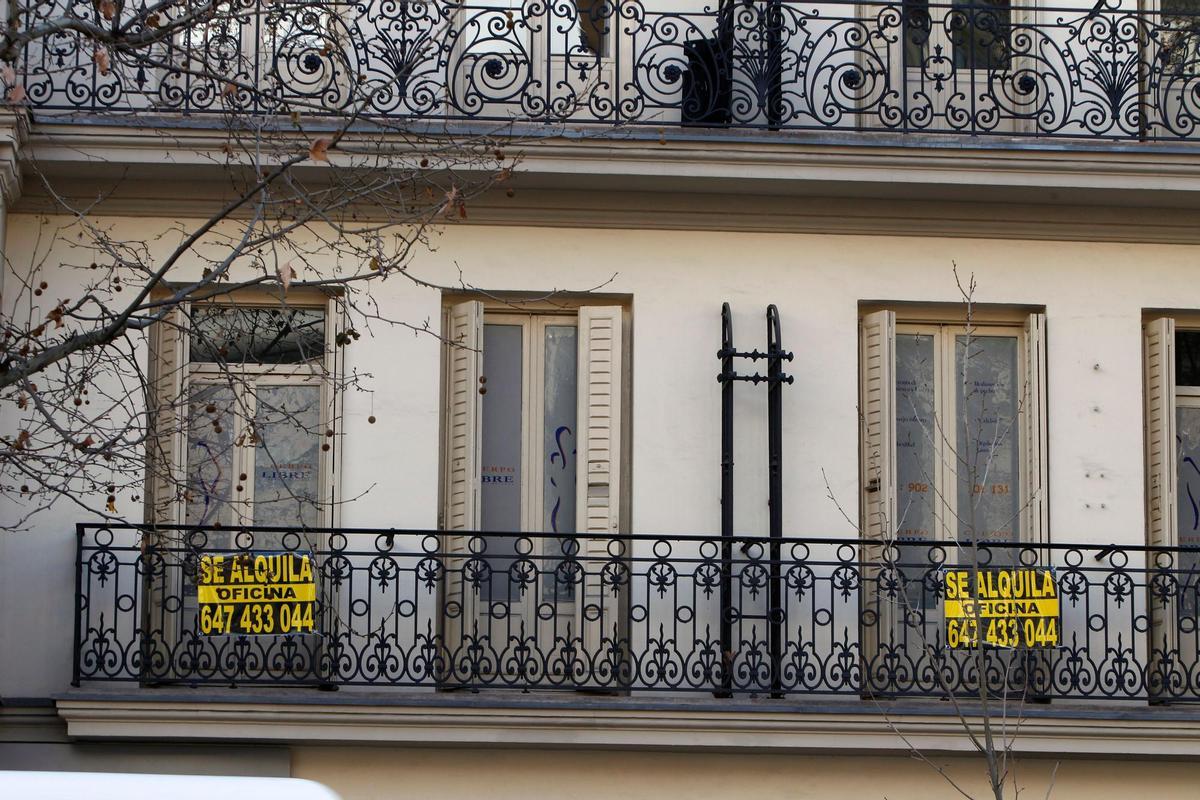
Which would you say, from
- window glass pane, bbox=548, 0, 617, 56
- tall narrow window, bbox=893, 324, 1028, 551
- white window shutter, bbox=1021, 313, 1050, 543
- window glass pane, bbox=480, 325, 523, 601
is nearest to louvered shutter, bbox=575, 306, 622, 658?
window glass pane, bbox=480, 325, 523, 601

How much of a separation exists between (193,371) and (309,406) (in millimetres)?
862

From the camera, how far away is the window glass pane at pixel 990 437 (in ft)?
48.5

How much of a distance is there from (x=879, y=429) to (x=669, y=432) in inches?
59.9

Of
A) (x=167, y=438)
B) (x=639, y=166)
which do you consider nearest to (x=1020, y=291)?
(x=639, y=166)

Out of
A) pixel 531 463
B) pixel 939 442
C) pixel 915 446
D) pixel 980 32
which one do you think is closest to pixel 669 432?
pixel 531 463

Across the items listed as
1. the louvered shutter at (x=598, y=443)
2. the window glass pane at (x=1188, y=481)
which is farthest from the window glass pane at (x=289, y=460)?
the window glass pane at (x=1188, y=481)

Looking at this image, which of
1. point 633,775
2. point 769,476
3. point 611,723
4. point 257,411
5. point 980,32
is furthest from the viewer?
point 980,32

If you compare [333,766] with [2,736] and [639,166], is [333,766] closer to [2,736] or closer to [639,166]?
[2,736]

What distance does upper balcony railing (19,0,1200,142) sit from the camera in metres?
14.4

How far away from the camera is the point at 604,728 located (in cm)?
1384

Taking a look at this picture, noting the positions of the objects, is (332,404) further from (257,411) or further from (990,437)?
(990,437)

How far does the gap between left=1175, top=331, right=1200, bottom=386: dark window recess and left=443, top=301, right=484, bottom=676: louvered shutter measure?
206 inches

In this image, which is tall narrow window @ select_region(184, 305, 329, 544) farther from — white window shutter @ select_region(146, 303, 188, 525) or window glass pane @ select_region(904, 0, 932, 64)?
window glass pane @ select_region(904, 0, 932, 64)

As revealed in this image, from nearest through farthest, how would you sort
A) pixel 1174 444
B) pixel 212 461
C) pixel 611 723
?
pixel 611 723 → pixel 212 461 → pixel 1174 444
